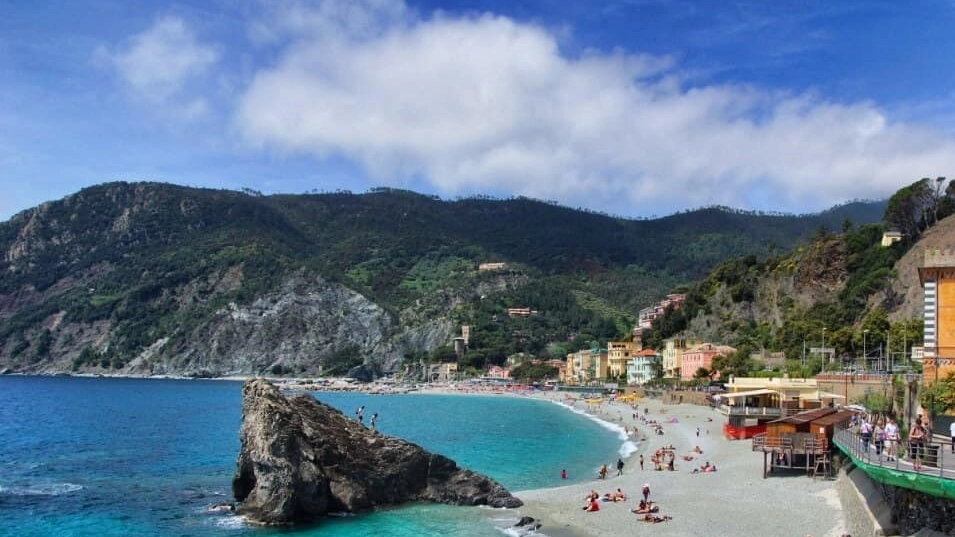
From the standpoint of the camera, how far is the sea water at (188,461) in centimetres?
2539

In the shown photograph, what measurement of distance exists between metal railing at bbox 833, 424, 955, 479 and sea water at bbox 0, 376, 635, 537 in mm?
10098

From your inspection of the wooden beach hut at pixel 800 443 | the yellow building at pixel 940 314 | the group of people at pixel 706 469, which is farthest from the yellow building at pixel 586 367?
the yellow building at pixel 940 314

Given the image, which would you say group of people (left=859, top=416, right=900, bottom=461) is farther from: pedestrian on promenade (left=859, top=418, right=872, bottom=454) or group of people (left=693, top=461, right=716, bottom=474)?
group of people (left=693, top=461, right=716, bottom=474)

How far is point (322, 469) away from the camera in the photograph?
26.8m

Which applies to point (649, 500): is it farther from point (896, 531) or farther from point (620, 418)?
point (620, 418)

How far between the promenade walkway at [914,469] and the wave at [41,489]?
27.9m

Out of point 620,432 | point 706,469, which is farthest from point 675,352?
point 706,469

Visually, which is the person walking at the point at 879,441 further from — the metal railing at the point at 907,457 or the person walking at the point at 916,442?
the person walking at the point at 916,442

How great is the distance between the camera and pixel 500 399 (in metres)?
112

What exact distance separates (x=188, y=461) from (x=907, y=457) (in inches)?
1349

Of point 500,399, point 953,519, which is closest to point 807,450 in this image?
point 953,519

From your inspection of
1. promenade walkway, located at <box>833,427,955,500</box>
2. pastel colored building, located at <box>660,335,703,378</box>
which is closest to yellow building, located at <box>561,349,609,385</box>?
pastel colored building, located at <box>660,335,703,378</box>

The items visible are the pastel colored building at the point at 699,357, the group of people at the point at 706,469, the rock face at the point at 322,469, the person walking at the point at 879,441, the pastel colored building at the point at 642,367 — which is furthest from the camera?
the pastel colored building at the point at 642,367

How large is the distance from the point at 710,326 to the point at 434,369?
7786 centimetres
